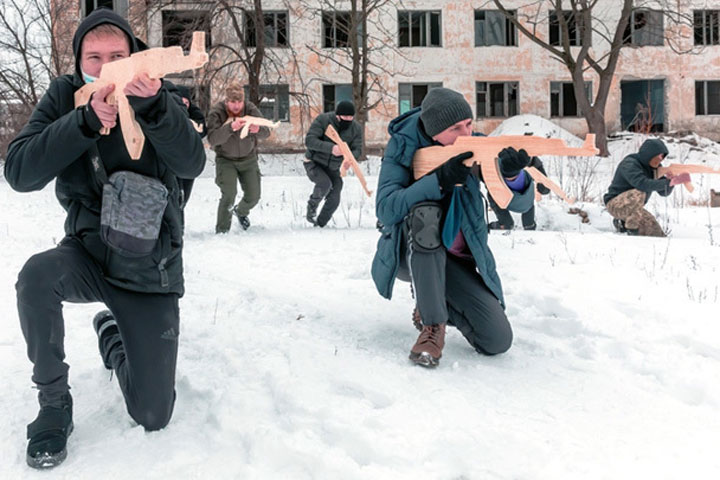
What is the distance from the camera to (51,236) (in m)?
7.27

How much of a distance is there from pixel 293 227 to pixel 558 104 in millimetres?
19004

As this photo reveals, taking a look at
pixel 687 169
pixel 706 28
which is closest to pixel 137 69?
pixel 687 169

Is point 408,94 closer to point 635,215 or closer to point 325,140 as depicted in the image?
point 325,140

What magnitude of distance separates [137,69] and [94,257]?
2.77ft

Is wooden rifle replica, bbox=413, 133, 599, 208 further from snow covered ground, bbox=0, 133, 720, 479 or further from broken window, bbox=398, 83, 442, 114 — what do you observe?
broken window, bbox=398, 83, 442, 114

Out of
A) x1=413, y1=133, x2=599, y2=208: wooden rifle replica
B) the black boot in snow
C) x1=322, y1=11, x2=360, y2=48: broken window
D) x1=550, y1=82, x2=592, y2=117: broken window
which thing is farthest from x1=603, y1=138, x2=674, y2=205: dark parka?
x1=550, y1=82, x2=592, y2=117: broken window

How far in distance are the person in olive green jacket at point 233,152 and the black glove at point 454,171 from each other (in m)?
4.02

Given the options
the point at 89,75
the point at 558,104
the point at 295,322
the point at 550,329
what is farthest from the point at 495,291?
the point at 558,104

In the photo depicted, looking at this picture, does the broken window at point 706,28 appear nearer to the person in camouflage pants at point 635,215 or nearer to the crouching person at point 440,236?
the person in camouflage pants at point 635,215

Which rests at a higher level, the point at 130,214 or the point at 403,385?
the point at 130,214

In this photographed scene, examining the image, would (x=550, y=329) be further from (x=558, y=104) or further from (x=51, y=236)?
(x=558, y=104)

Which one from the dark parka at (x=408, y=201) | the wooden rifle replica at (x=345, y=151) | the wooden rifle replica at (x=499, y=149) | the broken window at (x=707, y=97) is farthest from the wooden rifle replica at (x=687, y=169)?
the broken window at (x=707, y=97)

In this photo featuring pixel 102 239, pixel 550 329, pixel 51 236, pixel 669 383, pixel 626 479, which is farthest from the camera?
pixel 51 236

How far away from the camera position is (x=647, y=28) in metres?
24.8
